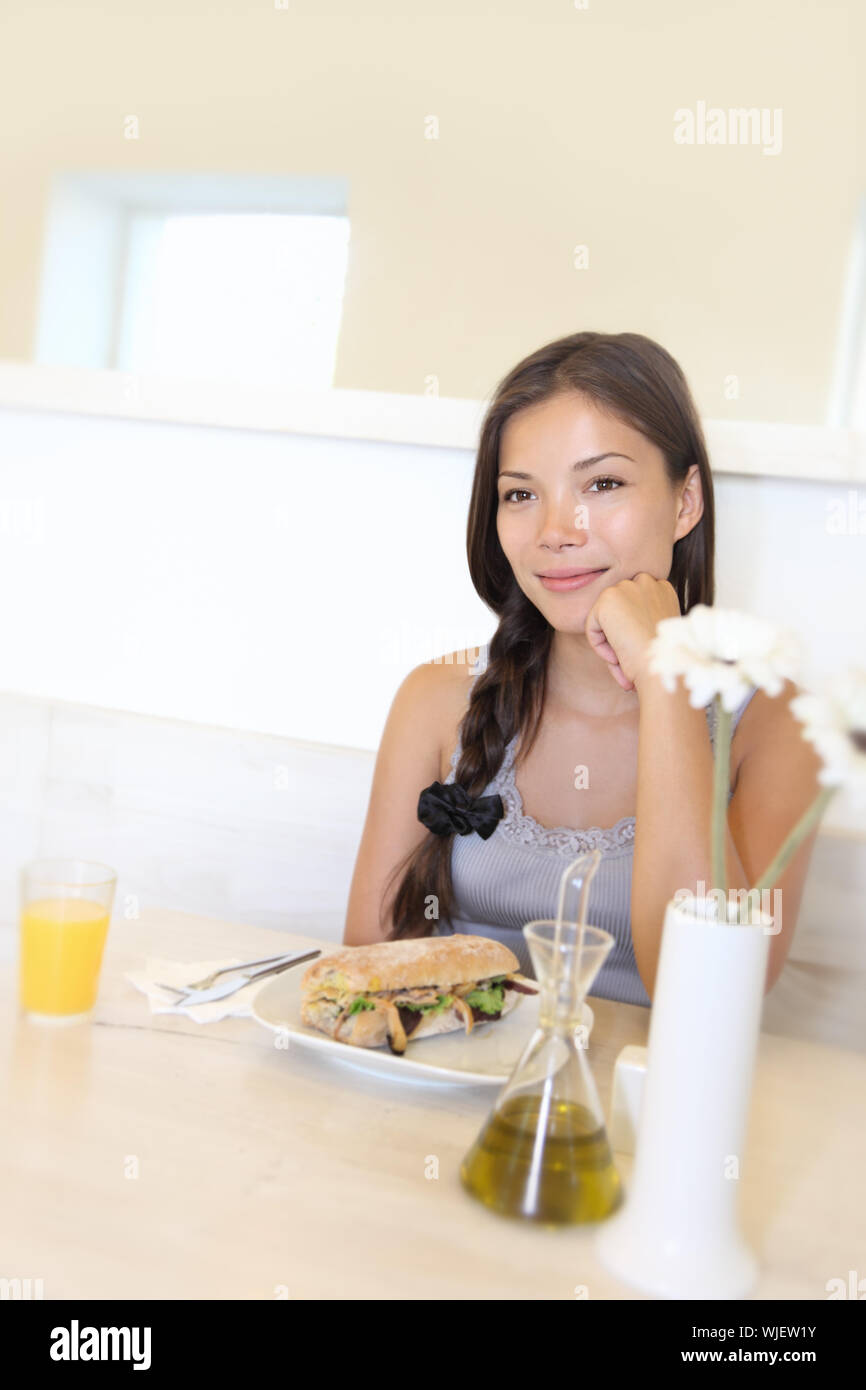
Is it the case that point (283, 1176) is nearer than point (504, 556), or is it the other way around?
point (283, 1176)

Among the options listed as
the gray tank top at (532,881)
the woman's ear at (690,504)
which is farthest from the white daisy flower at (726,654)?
the woman's ear at (690,504)

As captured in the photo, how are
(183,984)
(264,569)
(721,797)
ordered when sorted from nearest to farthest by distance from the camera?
(721,797)
(183,984)
(264,569)

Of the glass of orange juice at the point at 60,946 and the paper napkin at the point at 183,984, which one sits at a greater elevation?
the glass of orange juice at the point at 60,946

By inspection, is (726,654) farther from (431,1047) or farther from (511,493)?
(511,493)

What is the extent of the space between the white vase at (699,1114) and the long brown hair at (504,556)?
76 cm

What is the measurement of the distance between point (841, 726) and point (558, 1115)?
0.30m

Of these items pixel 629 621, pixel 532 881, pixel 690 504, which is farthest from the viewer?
pixel 690 504

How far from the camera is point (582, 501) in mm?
1424

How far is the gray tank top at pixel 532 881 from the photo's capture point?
1374 mm

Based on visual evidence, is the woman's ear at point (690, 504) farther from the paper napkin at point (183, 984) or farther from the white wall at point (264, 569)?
the paper napkin at point (183, 984)

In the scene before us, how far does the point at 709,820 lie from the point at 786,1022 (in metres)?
0.56

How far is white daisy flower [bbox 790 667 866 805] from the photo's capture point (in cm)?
54

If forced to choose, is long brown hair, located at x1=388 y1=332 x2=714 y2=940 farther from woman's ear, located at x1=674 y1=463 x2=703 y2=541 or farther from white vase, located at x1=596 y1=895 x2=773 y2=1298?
white vase, located at x1=596 y1=895 x2=773 y2=1298

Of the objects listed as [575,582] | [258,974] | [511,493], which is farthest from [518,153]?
[258,974]
